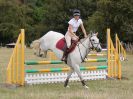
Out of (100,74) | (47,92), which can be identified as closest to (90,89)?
(47,92)

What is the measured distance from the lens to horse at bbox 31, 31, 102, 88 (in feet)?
44.5

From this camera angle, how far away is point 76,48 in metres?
13.8

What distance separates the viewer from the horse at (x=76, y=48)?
1355cm

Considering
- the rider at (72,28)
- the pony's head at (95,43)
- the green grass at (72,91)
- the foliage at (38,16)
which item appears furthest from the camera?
the foliage at (38,16)

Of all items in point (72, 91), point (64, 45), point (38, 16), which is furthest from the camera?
point (38, 16)

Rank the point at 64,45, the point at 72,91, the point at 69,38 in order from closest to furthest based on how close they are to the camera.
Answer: the point at 72,91
the point at 69,38
the point at 64,45

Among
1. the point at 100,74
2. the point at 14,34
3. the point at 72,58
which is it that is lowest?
the point at 14,34

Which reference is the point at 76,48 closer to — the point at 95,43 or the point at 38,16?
the point at 95,43

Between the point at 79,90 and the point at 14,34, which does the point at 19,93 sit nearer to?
the point at 79,90

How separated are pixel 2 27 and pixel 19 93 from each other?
239 ft

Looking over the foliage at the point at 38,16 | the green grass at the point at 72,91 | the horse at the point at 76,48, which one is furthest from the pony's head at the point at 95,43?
the foliage at the point at 38,16

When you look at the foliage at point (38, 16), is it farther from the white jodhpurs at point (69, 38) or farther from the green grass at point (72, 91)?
the white jodhpurs at point (69, 38)

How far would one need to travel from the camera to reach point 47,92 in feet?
39.3

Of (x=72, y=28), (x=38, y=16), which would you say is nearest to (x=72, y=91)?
(x=72, y=28)
